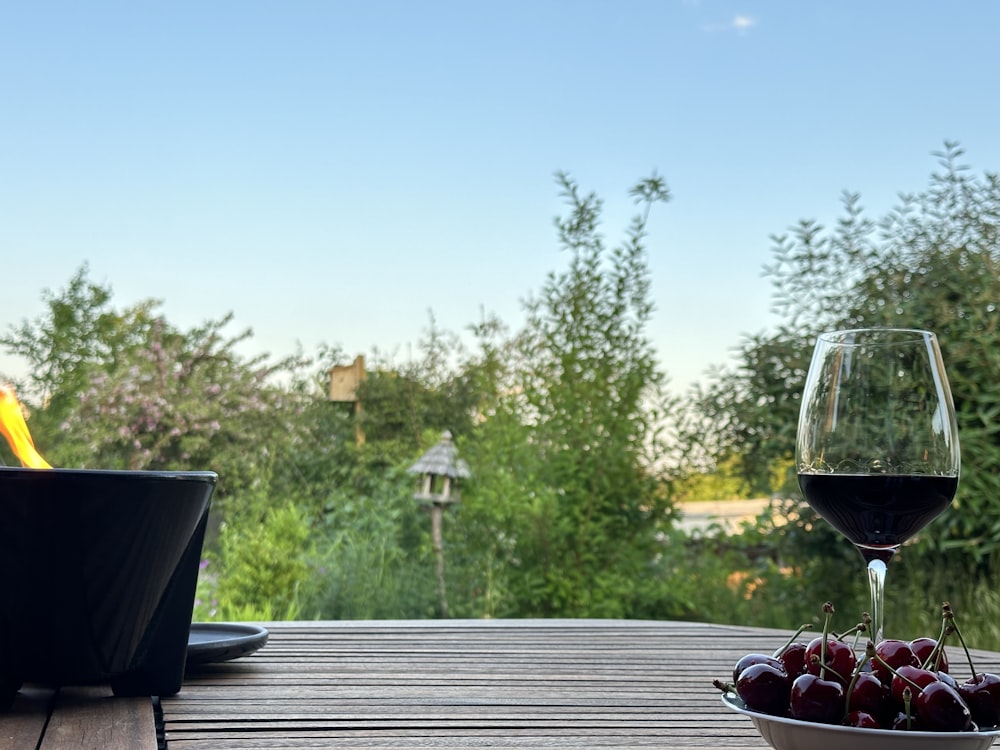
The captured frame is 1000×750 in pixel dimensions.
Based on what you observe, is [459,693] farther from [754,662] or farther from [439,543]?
[439,543]

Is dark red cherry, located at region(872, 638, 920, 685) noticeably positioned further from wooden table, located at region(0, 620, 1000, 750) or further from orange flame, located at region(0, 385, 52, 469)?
orange flame, located at region(0, 385, 52, 469)

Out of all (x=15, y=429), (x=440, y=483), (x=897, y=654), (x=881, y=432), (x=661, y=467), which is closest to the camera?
(x=897, y=654)

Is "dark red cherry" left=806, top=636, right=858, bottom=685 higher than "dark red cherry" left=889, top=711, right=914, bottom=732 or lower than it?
higher

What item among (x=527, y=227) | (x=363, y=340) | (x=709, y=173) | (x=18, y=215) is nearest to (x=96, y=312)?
(x=18, y=215)

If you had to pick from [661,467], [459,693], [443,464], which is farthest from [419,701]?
[443,464]

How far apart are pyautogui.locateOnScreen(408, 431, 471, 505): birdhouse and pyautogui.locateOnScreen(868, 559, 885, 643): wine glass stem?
14.1 feet

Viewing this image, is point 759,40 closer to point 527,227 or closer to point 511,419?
point 527,227

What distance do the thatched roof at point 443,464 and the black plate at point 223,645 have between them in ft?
13.0

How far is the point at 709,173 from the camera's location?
677 cm

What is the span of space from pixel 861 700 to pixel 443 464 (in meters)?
4.52

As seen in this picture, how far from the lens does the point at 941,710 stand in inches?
21.3

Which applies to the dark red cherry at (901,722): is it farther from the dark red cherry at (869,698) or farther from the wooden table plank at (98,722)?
the wooden table plank at (98,722)

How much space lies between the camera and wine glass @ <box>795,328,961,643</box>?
774mm

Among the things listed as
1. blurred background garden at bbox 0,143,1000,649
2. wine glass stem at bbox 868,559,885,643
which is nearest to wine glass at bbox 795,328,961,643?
wine glass stem at bbox 868,559,885,643
